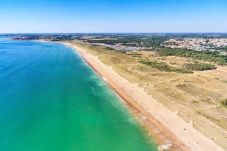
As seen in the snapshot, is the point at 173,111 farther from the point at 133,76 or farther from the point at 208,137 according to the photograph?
the point at 133,76

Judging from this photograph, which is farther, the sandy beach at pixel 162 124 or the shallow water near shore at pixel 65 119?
the shallow water near shore at pixel 65 119

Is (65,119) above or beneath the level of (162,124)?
beneath

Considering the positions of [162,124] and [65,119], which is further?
[65,119]

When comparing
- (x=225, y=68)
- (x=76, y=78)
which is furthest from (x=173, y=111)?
(x=225, y=68)
